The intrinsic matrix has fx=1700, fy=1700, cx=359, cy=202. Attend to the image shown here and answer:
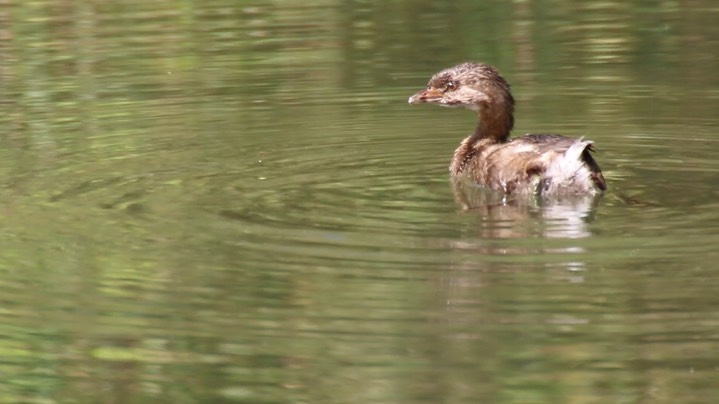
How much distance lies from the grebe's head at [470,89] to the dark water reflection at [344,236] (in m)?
0.35

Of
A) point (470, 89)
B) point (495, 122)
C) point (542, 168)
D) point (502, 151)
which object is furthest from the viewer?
point (470, 89)

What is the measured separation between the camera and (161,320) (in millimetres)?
6605

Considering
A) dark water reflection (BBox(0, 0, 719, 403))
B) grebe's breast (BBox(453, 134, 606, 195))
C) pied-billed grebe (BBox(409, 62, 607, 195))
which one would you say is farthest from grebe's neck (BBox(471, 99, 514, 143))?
grebe's breast (BBox(453, 134, 606, 195))

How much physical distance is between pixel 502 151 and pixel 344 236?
1909 millimetres

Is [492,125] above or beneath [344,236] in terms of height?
beneath

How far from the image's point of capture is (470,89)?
1025 centimetres

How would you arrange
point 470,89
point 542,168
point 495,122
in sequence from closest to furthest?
point 542,168 < point 495,122 < point 470,89

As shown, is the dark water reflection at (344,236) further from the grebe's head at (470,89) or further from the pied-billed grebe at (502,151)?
the grebe's head at (470,89)

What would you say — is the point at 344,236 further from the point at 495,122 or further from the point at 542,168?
the point at 495,122

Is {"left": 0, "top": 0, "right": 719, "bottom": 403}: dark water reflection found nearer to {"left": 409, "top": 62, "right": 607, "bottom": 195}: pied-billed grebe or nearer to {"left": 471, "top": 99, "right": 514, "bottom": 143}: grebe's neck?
{"left": 409, "top": 62, "right": 607, "bottom": 195}: pied-billed grebe

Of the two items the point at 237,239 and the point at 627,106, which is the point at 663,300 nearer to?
the point at 237,239

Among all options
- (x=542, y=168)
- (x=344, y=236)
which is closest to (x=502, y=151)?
(x=542, y=168)

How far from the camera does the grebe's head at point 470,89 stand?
10156 mm

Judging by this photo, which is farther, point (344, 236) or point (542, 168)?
point (542, 168)
